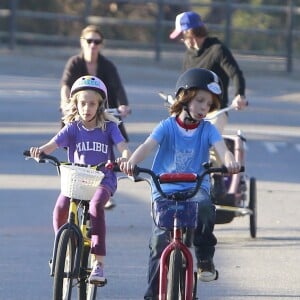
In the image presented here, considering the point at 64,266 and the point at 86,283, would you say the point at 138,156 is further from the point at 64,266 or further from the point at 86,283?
the point at 86,283

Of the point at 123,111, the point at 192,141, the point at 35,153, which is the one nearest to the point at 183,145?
the point at 192,141

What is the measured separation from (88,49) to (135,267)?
2939 mm

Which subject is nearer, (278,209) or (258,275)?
(258,275)

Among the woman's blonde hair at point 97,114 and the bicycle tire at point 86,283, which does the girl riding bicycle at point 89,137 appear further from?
the bicycle tire at point 86,283

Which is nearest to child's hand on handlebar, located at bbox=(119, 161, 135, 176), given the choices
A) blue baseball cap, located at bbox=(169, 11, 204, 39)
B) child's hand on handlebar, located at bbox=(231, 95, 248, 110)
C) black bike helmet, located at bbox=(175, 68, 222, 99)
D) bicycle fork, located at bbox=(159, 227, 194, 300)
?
bicycle fork, located at bbox=(159, 227, 194, 300)

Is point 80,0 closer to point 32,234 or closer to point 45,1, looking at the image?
point 45,1

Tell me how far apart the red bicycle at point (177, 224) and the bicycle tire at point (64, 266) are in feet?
2.11

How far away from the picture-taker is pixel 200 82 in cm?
779

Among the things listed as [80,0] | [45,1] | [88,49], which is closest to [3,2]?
[45,1]

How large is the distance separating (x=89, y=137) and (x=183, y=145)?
2.89 ft

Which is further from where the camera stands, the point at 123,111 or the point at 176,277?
the point at 123,111

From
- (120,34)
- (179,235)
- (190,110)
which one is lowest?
(179,235)

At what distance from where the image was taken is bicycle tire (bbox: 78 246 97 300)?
26.9 ft

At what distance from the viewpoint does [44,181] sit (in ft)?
50.5
